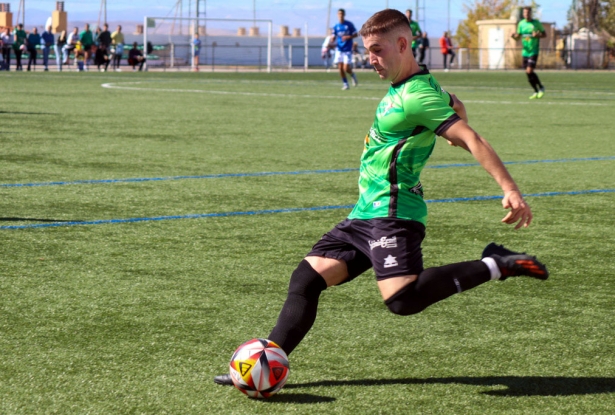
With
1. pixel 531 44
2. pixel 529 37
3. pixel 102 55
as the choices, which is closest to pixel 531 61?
pixel 531 44

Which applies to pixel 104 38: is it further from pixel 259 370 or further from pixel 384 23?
pixel 259 370

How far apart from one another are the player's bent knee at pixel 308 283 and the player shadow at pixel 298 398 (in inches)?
17.1

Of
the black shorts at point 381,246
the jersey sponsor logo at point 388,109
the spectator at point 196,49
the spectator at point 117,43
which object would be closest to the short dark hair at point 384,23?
the jersey sponsor logo at point 388,109

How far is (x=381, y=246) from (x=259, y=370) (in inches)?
27.0

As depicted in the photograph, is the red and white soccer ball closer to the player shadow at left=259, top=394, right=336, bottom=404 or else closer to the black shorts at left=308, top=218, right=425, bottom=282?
the player shadow at left=259, top=394, right=336, bottom=404

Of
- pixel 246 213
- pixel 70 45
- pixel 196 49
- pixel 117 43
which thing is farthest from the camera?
pixel 196 49

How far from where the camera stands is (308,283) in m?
4.10

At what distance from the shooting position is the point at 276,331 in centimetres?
407

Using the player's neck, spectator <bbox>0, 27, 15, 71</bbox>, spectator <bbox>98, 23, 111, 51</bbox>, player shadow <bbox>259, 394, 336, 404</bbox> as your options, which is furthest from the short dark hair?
spectator <bbox>98, 23, 111, 51</bbox>

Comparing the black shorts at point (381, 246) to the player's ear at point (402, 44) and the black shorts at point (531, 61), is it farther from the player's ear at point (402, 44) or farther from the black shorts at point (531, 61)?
the black shorts at point (531, 61)

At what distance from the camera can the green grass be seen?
3834mm

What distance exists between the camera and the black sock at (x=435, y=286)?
13.1 feet

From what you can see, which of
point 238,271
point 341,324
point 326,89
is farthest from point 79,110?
point 341,324

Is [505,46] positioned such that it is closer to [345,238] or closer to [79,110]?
[79,110]
